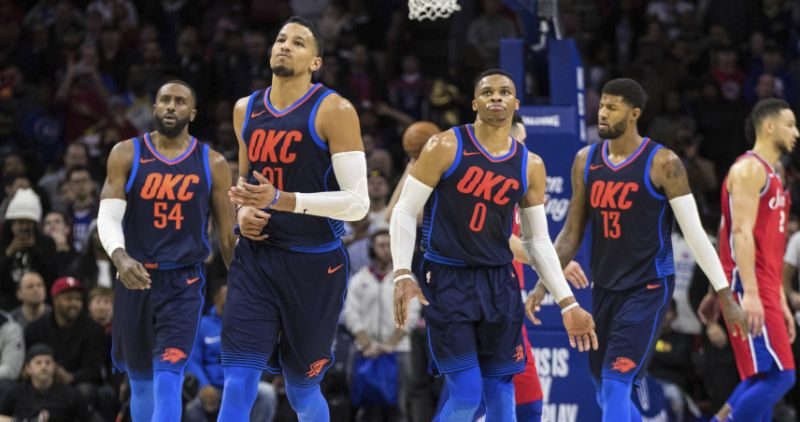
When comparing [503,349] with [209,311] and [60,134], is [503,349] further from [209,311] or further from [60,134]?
[60,134]

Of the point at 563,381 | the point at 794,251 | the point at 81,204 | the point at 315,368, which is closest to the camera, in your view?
the point at 315,368

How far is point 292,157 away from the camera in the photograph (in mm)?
6863

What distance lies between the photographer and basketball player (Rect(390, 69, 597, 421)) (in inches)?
281

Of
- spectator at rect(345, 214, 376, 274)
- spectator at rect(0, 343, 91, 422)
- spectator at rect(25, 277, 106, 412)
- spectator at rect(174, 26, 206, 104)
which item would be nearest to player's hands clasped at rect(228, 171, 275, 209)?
spectator at rect(0, 343, 91, 422)

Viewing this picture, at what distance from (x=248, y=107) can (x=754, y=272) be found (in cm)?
367

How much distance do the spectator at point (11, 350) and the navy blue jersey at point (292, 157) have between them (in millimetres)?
4897

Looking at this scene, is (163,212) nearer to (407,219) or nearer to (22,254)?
(407,219)

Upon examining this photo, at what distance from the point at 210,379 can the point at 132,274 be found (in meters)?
3.51

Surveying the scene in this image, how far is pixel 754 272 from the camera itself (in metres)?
8.54

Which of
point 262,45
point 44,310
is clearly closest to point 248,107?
point 44,310

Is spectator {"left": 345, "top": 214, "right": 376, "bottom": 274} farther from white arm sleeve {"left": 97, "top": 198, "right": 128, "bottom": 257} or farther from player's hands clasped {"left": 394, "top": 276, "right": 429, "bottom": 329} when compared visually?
player's hands clasped {"left": 394, "top": 276, "right": 429, "bottom": 329}

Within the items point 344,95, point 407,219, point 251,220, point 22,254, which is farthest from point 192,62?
point 251,220

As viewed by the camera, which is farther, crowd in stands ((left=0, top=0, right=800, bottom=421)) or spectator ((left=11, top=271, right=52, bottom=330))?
spectator ((left=11, top=271, right=52, bottom=330))

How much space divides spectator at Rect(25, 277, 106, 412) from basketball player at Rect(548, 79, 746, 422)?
478cm
